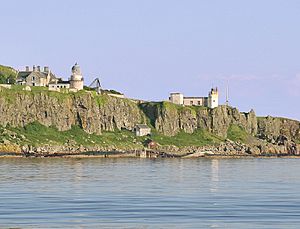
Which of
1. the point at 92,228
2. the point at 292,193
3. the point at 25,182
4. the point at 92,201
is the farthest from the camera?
the point at 25,182

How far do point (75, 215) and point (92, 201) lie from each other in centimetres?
976

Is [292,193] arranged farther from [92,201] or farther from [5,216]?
[5,216]

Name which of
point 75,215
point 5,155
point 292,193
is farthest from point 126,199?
point 5,155

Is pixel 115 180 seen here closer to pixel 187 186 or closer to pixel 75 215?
pixel 187 186

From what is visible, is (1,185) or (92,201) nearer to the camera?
(92,201)

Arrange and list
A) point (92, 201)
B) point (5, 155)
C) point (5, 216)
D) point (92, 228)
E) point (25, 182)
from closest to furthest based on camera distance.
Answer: point (92, 228) < point (5, 216) < point (92, 201) < point (25, 182) < point (5, 155)

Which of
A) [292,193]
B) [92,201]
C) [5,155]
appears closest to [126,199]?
[92,201]

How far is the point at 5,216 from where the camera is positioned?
50.9 m

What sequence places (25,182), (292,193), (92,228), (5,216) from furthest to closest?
1. (25,182)
2. (292,193)
3. (5,216)
4. (92,228)

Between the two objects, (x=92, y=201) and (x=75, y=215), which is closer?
(x=75, y=215)

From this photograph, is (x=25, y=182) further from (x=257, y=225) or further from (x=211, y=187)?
(x=257, y=225)

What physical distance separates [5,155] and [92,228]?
427ft

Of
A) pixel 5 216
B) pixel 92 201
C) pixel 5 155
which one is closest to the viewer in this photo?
pixel 5 216

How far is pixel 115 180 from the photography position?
89.2m
